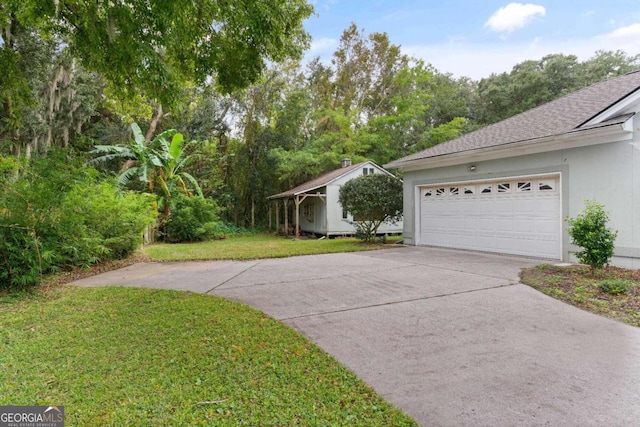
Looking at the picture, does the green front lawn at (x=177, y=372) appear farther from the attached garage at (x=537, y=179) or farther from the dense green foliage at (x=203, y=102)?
the attached garage at (x=537, y=179)

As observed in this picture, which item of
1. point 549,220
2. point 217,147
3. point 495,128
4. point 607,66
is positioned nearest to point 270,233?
point 217,147

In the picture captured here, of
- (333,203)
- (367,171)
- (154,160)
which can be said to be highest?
(154,160)

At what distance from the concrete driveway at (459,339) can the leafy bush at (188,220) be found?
297 inches

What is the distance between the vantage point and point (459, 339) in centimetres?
→ 359

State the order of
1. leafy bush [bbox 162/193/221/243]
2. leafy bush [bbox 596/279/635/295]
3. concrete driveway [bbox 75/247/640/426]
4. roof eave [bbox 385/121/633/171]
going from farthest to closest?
leafy bush [bbox 162/193/221/243] → roof eave [bbox 385/121/633/171] → leafy bush [bbox 596/279/635/295] → concrete driveway [bbox 75/247/640/426]

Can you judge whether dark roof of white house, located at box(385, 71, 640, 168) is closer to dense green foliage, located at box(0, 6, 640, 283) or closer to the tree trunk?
dense green foliage, located at box(0, 6, 640, 283)

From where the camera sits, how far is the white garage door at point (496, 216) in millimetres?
8281

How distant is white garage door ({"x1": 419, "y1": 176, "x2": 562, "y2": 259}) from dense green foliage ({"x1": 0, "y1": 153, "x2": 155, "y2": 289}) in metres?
9.42

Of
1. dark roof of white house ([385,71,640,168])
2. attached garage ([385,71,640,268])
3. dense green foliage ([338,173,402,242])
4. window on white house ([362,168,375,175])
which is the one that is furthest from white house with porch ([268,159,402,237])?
dark roof of white house ([385,71,640,168])

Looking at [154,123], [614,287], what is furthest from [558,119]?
[154,123]

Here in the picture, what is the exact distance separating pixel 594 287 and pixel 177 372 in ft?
20.5

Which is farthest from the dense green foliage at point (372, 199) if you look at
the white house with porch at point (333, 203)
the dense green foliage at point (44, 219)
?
the dense green foliage at point (44, 219)
